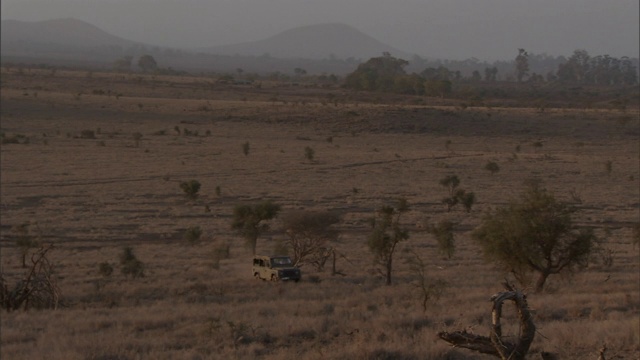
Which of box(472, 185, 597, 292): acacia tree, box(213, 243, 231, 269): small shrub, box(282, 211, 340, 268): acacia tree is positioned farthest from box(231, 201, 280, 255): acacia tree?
box(472, 185, 597, 292): acacia tree

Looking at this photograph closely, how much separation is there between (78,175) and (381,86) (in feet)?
265

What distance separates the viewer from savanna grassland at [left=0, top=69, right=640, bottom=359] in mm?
14039

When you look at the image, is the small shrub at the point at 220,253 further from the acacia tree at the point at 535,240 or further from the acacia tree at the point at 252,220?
the acacia tree at the point at 535,240

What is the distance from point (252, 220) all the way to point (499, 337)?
2407 centimetres

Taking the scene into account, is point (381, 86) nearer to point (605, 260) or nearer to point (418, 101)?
point (418, 101)

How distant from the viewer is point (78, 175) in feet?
157

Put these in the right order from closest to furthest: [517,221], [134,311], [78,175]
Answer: [134,311], [517,221], [78,175]

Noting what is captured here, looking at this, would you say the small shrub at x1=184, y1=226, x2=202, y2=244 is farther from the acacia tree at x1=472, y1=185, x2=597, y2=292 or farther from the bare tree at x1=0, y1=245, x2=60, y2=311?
the acacia tree at x1=472, y1=185, x2=597, y2=292

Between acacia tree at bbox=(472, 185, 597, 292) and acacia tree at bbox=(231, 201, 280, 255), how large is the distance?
976cm

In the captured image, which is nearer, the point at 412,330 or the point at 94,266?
the point at 412,330

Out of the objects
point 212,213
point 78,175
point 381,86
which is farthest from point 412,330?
point 381,86

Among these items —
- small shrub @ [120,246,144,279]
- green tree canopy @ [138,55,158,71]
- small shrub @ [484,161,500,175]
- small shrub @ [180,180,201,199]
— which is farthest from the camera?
green tree canopy @ [138,55,158,71]

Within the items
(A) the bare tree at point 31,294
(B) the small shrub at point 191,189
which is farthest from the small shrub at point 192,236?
(A) the bare tree at point 31,294

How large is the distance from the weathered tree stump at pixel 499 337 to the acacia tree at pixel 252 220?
2319 centimetres
